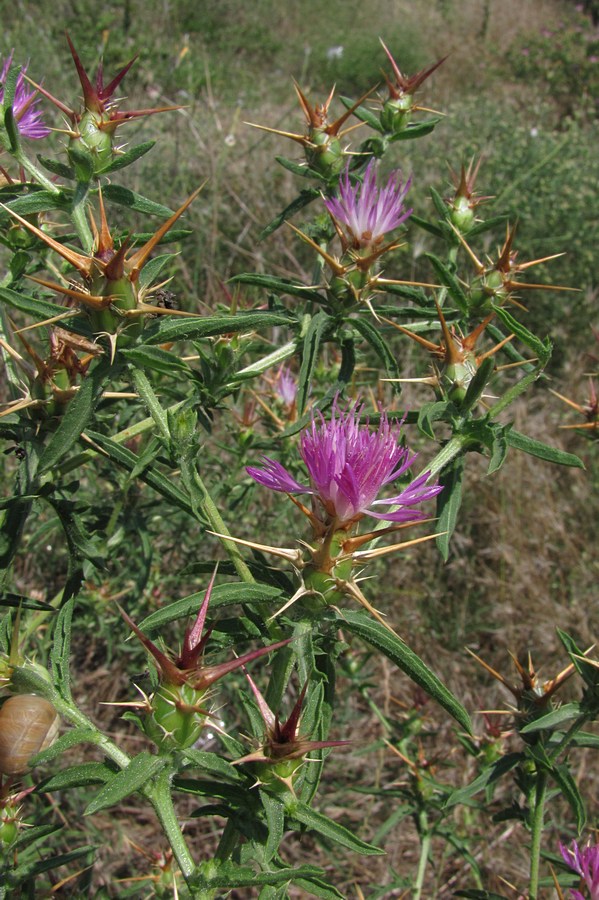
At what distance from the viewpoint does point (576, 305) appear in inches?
229

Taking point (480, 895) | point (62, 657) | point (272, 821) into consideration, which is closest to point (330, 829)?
point (272, 821)

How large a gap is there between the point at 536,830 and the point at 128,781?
1093 millimetres

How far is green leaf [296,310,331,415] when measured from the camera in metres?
1.62

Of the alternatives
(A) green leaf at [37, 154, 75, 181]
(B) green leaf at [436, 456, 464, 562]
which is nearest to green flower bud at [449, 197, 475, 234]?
(B) green leaf at [436, 456, 464, 562]

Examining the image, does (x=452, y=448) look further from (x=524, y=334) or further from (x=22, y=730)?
(x=22, y=730)

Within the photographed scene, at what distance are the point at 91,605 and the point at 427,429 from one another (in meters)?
1.83

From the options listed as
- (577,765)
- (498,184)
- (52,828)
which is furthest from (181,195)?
(52,828)

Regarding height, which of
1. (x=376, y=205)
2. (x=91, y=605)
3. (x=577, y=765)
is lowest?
(x=577, y=765)

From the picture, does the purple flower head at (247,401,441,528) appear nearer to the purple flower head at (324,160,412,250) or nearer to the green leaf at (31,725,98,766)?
the green leaf at (31,725,98,766)

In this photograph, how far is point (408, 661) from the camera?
1.12 metres

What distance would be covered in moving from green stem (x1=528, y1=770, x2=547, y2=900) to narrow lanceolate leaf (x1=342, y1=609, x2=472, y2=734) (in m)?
0.72

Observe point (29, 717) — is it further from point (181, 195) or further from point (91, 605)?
point (181, 195)

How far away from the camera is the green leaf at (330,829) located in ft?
3.78

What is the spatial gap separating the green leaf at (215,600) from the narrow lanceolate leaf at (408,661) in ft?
0.44
